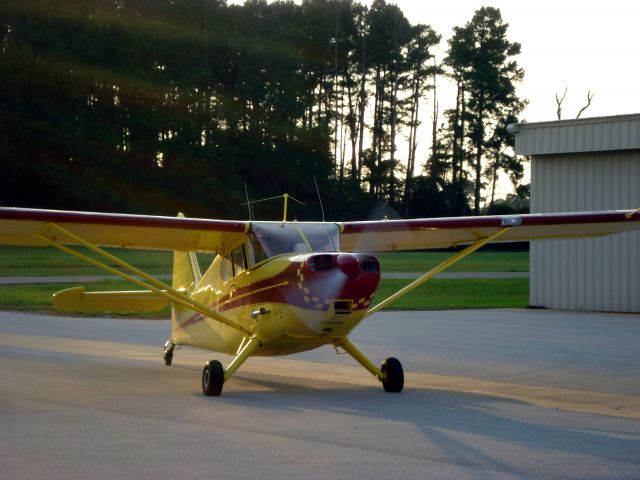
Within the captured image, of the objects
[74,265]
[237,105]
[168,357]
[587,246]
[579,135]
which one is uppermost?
[237,105]

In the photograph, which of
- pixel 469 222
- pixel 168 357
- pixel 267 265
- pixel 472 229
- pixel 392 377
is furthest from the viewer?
pixel 168 357

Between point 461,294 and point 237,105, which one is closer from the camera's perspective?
point 461,294

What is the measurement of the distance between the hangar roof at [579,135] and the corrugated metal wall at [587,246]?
16.6 inches

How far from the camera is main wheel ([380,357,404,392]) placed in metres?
11.6

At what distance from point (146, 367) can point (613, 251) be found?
15.2m

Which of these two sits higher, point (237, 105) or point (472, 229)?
point (237, 105)

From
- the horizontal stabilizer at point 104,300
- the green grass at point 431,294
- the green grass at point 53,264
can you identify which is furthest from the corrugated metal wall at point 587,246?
the green grass at point 53,264

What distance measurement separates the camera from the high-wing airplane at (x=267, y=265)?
10.5 m

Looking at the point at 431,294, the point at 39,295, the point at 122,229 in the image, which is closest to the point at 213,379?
the point at 122,229

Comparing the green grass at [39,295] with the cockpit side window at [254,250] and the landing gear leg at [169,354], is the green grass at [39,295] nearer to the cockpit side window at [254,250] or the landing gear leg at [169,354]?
the landing gear leg at [169,354]

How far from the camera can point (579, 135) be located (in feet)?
84.8

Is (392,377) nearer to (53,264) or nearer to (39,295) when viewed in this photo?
(39,295)

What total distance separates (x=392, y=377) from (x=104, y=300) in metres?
4.83

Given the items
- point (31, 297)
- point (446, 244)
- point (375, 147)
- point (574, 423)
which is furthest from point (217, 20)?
point (574, 423)
